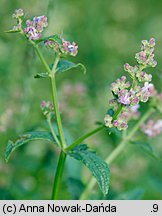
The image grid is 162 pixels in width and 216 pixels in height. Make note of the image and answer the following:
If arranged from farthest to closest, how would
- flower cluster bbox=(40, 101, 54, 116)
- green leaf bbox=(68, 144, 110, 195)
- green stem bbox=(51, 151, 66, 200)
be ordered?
flower cluster bbox=(40, 101, 54, 116), green stem bbox=(51, 151, 66, 200), green leaf bbox=(68, 144, 110, 195)

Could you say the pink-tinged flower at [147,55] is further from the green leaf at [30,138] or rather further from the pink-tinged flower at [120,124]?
the green leaf at [30,138]

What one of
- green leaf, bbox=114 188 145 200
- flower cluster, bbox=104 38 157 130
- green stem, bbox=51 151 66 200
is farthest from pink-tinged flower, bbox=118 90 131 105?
green leaf, bbox=114 188 145 200

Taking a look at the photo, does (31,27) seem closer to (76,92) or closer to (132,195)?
(132,195)

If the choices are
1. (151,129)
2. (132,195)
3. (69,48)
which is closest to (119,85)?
(69,48)

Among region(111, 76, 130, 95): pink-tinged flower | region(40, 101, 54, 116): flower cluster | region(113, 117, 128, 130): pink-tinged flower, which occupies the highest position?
region(40, 101, 54, 116): flower cluster

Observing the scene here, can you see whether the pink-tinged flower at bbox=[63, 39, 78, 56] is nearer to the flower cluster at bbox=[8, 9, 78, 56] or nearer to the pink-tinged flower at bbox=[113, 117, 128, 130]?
the flower cluster at bbox=[8, 9, 78, 56]

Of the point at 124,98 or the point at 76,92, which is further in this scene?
the point at 76,92
